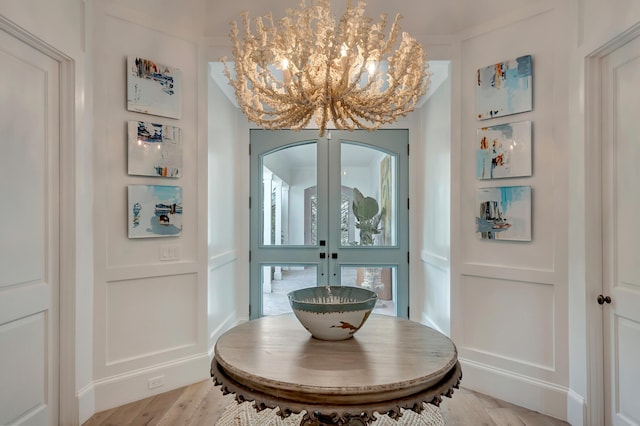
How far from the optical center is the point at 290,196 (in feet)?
13.4

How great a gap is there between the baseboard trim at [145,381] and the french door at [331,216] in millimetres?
1222

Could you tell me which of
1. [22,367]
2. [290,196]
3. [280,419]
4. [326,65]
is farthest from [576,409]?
[22,367]

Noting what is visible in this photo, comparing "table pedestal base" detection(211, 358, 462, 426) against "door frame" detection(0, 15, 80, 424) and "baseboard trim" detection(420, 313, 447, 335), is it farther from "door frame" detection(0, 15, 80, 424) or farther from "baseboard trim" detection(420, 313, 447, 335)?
"baseboard trim" detection(420, 313, 447, 335)

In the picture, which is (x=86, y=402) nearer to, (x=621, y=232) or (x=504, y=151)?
(x=504, y=151)

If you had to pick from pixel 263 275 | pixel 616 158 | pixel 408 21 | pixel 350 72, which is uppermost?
pixel 408 21

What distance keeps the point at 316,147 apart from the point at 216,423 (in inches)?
106

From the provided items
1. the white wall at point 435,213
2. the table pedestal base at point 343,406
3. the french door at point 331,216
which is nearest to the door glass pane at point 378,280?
the french door at point 331,216

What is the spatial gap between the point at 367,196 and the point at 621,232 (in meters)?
2.31

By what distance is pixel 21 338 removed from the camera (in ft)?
6.50

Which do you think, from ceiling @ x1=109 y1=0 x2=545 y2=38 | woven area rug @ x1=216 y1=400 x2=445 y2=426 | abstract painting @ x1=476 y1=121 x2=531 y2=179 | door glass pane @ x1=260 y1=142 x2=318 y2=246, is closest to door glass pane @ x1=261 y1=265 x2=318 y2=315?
door glass pane @ x1=260 y1=142 x2=318 y2=246

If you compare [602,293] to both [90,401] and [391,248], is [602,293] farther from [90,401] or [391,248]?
[90,401]

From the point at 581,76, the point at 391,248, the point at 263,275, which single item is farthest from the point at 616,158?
the point at 263,275

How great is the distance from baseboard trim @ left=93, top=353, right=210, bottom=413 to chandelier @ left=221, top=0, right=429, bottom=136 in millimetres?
1922

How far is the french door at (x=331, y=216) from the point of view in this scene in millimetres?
3979
